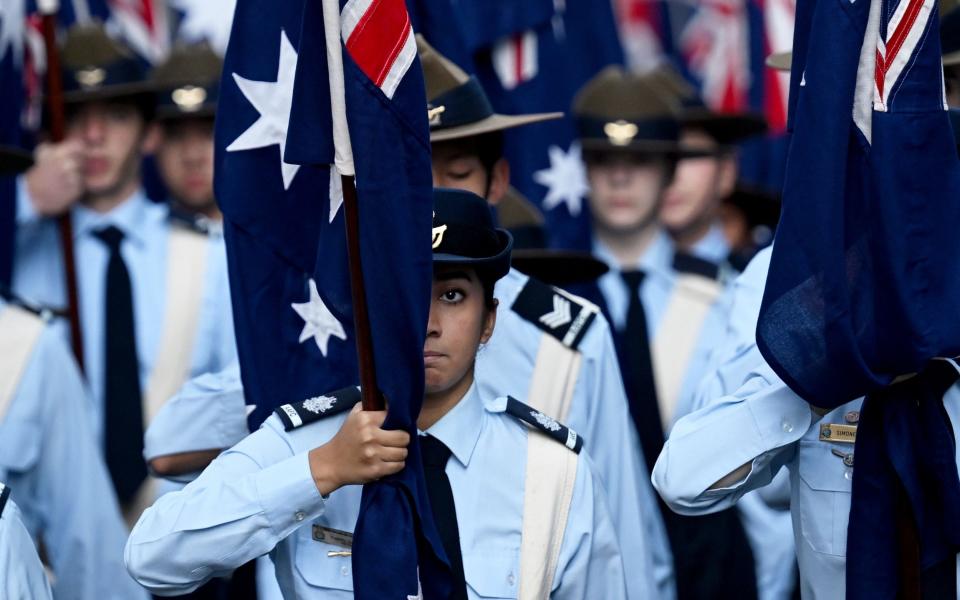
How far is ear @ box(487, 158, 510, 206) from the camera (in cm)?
Result: 611

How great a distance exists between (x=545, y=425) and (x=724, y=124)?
669 centimetres

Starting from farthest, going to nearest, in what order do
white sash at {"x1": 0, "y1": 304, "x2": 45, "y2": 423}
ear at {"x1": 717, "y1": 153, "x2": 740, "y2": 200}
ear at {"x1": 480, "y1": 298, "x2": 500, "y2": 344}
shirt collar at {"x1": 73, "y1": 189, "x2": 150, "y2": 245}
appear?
ear at {"x1": 717, "y1": 153, "x2": 740, "y2": 200}
shirt collar at {"x1": 73, "y1": 189, "x2": 150, "y2": 245}
white sash at {"x1": 0, "y1": 304, "x2": 45, "y2": 423}
ear at {"x1": 480, "y1": 298, "x2": 500, "y2": 344}

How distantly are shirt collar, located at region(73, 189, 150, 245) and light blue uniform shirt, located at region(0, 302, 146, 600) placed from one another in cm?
158

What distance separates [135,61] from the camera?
8.80m

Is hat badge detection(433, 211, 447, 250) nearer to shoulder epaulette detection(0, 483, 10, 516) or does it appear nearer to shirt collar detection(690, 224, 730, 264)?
shoulder epaulette detection(0, 483, 10, 516)

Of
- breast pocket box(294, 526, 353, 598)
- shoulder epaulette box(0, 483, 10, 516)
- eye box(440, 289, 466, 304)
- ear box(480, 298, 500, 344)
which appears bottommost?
breast pocket box(294, 526, 353, 598)

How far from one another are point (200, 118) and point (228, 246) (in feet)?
12.8

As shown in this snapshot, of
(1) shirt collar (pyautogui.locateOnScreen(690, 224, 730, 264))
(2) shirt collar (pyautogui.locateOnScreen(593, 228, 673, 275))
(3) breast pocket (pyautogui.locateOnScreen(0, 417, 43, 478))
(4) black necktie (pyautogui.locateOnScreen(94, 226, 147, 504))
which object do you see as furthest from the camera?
(1) shirt collar (pyautogui.locateOnScreen(690, 224, 730, 264))

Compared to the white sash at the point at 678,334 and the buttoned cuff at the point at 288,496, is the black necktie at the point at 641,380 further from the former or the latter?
the buttoned cuff at the point at 288,496

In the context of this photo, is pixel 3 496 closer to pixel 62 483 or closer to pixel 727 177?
pixel 62 483

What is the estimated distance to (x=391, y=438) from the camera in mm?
4148

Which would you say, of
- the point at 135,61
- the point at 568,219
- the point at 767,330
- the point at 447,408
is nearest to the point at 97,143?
the point at 135,61

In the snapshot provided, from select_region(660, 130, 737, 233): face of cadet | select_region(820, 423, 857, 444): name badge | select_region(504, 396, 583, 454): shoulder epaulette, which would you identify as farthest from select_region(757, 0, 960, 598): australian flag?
select_region(660, 130, 737, 233): face of cadet

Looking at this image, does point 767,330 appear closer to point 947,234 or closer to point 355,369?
point 947,234
